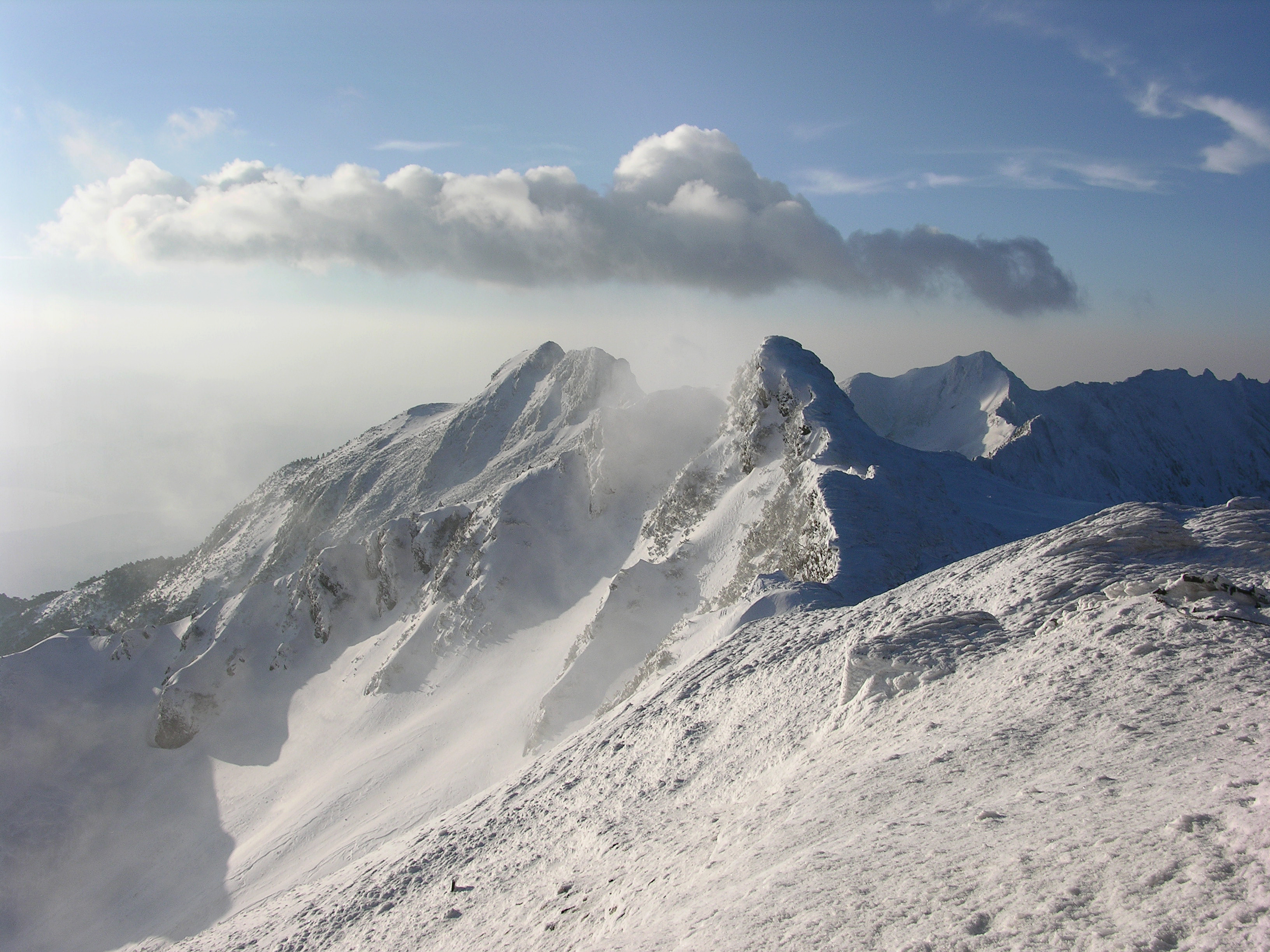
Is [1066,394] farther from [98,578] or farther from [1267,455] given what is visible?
[98,578]

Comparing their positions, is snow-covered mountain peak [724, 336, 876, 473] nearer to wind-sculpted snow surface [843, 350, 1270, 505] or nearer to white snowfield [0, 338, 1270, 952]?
white snowfield [0, 338, 1270, 952]

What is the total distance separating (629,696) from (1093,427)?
404 ft

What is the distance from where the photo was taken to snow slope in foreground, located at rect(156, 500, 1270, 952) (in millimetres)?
7863

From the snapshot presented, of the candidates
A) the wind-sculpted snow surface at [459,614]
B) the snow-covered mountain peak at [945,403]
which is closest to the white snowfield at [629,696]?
the wind-sculpted snow surface at [459,614]

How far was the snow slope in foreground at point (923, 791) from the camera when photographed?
7863mm

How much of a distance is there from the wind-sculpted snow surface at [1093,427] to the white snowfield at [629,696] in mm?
52410

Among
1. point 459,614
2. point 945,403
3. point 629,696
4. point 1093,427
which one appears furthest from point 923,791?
point 1093,427

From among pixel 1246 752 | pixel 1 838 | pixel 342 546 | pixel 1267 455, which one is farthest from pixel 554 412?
pixel 1267 455

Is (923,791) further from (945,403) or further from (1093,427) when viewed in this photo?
(1093,427)

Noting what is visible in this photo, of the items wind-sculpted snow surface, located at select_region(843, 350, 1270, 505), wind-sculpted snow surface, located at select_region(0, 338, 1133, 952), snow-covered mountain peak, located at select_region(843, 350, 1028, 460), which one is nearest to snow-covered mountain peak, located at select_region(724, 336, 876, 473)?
wind-sculpted snow surface, located at select_region(0, 338, 1133, 952)

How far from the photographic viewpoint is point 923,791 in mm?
11305

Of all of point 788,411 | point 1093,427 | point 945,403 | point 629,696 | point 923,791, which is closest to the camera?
point 923,791

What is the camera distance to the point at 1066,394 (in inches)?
4995

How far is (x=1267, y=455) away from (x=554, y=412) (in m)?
138
